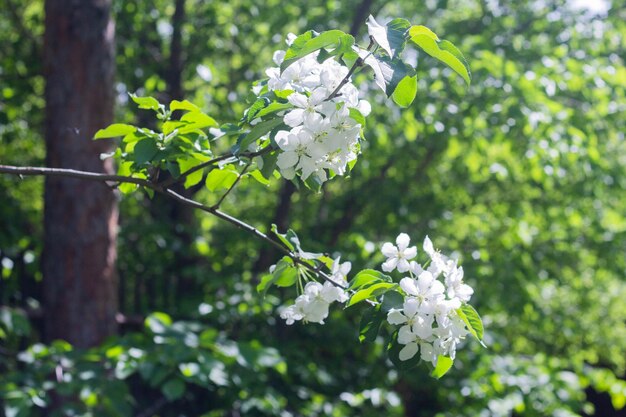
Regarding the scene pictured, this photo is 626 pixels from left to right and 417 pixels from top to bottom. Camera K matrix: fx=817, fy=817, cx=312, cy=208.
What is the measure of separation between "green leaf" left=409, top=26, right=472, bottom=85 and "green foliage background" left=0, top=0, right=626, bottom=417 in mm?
1988

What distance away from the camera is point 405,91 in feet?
3.69

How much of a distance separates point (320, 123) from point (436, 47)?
0.19 meters

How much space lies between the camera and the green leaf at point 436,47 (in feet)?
3.58

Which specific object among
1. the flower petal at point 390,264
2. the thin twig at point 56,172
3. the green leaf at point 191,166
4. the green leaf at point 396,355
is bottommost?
the green leaf at point 396,355

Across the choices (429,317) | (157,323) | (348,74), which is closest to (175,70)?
(157,323)

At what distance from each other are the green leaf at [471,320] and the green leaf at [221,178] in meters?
0.47

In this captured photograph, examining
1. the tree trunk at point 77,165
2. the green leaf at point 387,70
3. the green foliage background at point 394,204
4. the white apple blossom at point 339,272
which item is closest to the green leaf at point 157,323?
the green foliage background at point 394,204

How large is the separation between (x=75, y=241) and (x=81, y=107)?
20.8 inches

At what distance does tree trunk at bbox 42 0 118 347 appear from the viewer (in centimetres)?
319

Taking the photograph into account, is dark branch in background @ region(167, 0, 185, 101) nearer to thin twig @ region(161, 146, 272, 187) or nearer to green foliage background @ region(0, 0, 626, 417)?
green foliage background @ region(0, 0, 626, 417)

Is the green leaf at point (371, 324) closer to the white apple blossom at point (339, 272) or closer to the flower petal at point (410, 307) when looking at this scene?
the flower petal at point (410, 307)

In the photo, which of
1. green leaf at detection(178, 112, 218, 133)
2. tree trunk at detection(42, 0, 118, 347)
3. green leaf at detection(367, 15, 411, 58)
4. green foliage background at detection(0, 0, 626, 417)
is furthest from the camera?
green foliage background at detection(0, 0, 626, 417)

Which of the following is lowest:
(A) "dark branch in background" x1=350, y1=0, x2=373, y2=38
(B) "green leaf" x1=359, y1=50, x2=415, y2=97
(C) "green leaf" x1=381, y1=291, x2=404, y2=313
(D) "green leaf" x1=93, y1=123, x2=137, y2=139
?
(A) "dark branch in background" x1=350, y1=0, x2=373, y2=38

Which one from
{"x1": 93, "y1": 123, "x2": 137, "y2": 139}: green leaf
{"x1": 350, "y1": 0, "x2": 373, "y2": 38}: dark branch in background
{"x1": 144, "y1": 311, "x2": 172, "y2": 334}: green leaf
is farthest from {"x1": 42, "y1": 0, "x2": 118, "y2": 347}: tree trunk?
{"x1": 93, "y1": 123, "x2": 137, "y2": 139}: green leaf
